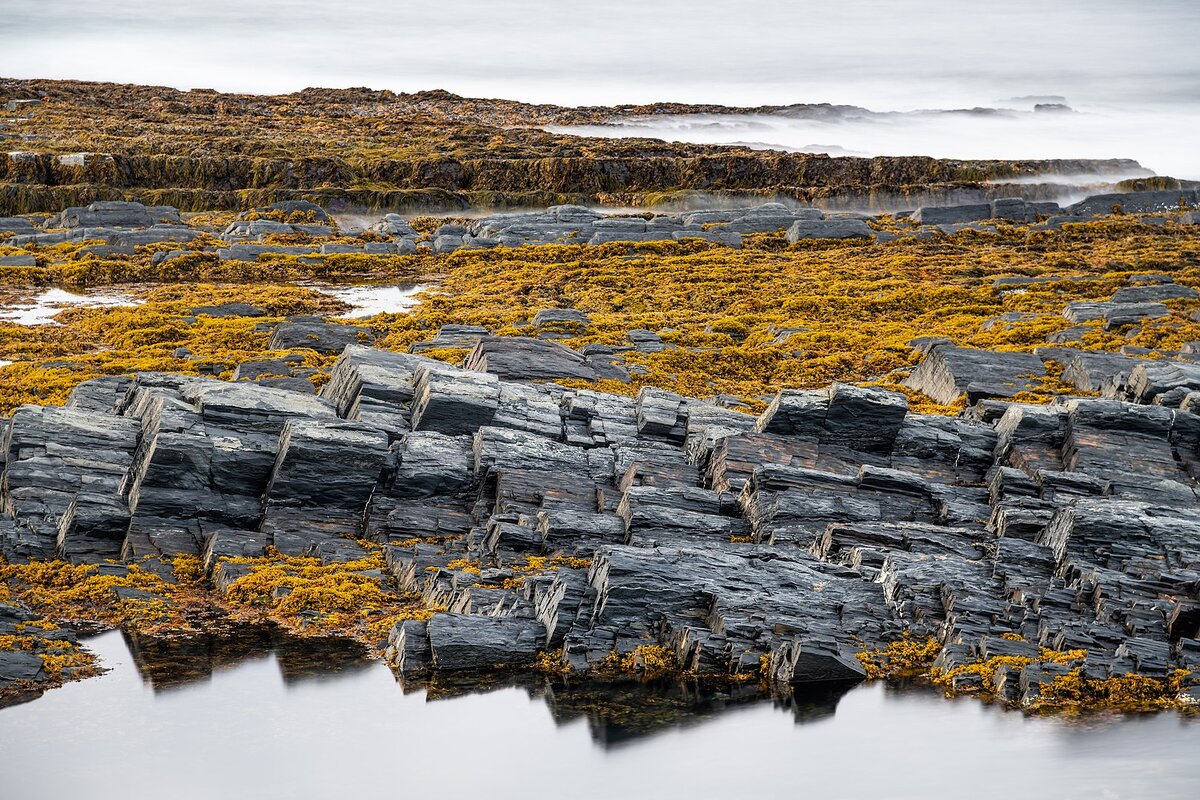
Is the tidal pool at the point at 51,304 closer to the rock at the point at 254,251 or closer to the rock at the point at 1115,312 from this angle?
the rock at the point at 254,251

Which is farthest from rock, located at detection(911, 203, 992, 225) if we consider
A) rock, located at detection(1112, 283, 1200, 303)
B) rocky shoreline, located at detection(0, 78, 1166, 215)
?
rock, located at detection(1112, 283, 1200, 303)

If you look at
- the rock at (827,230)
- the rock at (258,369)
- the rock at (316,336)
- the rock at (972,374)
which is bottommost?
the rock at (258,369)

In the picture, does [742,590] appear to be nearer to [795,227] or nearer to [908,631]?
[908,631]

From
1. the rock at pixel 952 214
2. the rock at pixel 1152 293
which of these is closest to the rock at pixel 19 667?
the rock at pixel 1152 293

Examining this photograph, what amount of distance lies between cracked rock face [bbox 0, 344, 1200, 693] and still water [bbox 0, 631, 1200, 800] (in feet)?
3.88

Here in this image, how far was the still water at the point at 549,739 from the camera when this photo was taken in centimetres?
2008

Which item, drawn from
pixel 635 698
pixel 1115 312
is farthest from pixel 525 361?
pixel 1115 312

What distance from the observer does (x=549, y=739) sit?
21.8 meters

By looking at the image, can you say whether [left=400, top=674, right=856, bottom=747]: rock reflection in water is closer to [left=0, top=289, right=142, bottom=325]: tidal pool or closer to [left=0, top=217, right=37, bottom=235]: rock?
[left=0, top=289, right=142, bottom=325]: tidal pool

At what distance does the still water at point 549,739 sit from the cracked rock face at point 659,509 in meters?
1.18

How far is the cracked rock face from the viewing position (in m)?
24.2

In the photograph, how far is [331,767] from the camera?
68.2 ft

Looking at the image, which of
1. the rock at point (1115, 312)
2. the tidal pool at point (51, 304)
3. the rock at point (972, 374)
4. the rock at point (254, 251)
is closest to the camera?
the rock at point (972, 374)

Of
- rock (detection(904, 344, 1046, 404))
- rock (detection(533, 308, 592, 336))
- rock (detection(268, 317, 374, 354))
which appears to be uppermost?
rock (detection(904, 344, 1046, 404))
